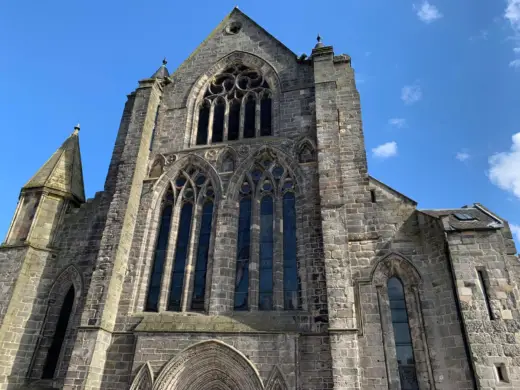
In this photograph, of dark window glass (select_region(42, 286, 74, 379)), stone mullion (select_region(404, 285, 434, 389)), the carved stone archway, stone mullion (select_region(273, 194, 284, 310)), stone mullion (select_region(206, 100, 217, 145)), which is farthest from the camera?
stone mullion (select_region(206, 100, 217, 145))

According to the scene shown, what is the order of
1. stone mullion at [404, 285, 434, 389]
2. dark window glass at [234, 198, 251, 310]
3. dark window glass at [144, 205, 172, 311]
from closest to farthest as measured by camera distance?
1. stone mullion at [404, 285, 434, 389]
2. dark window glass at [234, 198, 251, 310]
3. dark window glass at [144, 205, 172, 311]

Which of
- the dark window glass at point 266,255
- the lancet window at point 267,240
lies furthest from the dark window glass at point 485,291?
the dark window glass at point 266,255

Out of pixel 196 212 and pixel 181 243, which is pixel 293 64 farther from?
pixel 181 243

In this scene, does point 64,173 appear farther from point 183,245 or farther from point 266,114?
point 266,114

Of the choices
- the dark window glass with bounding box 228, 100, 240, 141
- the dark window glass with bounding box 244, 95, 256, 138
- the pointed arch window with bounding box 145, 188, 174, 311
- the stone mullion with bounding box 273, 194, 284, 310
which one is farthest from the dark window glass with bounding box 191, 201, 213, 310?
the dark window glass with bounding box 244, 95, 256, 138

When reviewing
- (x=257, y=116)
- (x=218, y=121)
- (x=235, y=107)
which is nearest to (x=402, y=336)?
(x=257, y=116)

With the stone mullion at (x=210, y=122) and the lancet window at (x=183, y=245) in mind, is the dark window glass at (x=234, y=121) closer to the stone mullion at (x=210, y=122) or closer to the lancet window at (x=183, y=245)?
the stone mullion at (x=210, y=122)

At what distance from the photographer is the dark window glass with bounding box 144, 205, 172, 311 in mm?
10820

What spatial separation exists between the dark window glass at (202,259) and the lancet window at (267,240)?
37.8 inches

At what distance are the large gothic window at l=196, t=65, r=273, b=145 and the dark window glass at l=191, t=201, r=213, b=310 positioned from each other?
3.01 meters

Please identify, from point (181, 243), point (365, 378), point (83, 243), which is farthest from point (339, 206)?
point (83, 243)

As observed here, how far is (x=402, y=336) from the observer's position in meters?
9.16

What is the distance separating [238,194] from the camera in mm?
11930

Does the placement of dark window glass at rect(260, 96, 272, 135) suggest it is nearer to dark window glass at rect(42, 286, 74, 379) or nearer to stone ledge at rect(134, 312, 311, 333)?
stone ledge at rect(134, 312, 311, 333)
